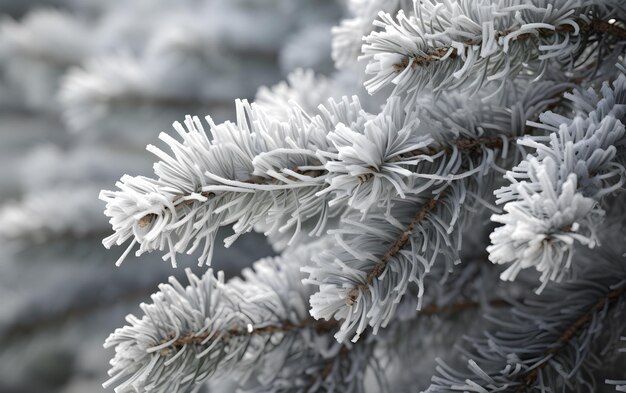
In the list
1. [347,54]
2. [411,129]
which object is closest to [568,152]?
[411,129]

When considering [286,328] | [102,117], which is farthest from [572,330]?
[102,117]

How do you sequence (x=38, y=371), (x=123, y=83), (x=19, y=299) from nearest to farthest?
(x=123, y=83)
(x=19, y=299)
(x=38, y=371)

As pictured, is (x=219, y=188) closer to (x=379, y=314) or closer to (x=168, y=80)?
(x=379, y=314)

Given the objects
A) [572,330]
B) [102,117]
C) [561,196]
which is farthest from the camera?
[102,117]

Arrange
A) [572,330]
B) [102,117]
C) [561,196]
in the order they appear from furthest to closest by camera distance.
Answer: [102,117]
[572,330]
[561,196]

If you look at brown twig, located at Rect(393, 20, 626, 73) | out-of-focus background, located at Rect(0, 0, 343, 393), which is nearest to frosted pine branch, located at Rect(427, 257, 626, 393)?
brown twig, located at Rect(393, 20, 626, 73)

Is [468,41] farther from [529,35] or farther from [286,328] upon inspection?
[286,328]
